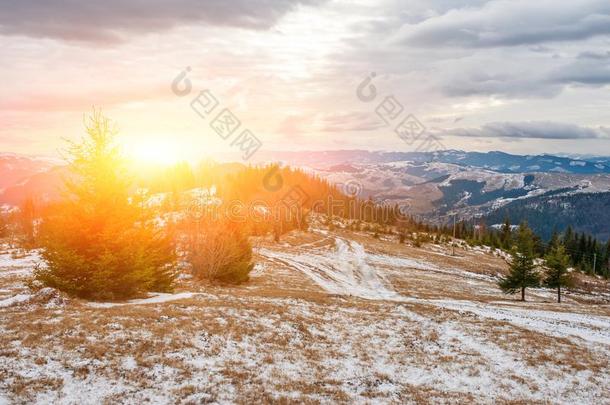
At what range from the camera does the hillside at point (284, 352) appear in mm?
14586

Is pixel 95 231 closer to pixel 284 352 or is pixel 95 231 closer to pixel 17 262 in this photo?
pixel 284 352

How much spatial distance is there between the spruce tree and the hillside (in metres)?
1.56

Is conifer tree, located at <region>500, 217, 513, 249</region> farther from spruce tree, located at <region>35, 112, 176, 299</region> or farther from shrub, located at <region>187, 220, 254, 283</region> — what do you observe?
spruce tree, located at <region>35, 112, 176, 299</region>

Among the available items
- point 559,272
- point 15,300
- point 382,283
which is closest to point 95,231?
point 15,300

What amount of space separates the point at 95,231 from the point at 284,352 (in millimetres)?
12620

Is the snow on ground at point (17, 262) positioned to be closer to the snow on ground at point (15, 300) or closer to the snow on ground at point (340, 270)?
the snow on ground at point (15, 300)

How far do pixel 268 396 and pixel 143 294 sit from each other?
50.4ft

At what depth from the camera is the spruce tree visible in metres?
22.3

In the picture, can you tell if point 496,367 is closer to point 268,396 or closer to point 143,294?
point 268,396

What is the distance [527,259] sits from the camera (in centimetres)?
5469

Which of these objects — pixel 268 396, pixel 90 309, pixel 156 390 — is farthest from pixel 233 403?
pixel 90 309

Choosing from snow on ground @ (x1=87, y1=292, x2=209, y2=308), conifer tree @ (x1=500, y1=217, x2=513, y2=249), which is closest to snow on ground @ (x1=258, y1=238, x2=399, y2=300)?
snow on ground @ (x1=87, y1=292, x2=209, y2=308)

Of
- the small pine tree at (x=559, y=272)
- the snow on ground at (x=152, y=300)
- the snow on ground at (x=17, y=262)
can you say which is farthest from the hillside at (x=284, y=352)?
the small pine tree at (x=559, y=272)

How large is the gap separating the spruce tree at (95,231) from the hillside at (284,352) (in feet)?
5.13
